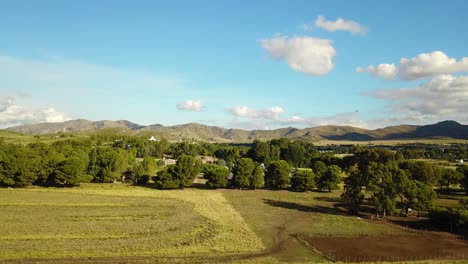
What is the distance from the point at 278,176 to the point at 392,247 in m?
56.4

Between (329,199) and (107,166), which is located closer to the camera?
(329,199)

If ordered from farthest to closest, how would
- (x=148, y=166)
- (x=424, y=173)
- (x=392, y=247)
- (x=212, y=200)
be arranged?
1. (x=148, y=166)
2. (x=424, y=173)
3. (x=212, y=200)
4. (x=392, y=247)

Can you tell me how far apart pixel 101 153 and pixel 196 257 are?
75292mm

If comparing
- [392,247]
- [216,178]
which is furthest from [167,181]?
[392,247]

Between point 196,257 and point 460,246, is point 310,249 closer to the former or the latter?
point 196,257

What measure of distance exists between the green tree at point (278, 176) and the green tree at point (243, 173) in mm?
6335

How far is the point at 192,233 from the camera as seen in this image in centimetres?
5250

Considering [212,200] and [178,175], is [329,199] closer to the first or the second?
[212,200]

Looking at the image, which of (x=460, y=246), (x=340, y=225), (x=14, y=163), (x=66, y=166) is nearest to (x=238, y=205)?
(x=340, y=225)

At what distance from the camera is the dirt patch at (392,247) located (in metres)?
46.2

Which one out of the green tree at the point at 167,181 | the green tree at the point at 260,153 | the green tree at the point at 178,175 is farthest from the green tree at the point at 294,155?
the green tree at the point at 167,181

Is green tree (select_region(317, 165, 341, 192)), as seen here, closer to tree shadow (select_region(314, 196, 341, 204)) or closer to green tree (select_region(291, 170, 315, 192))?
green tree (select_region(291, 170, 315, 192))

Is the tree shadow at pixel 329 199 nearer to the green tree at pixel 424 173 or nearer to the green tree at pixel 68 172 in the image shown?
the green tree at pixel 424 173

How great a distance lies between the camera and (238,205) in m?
79.4
